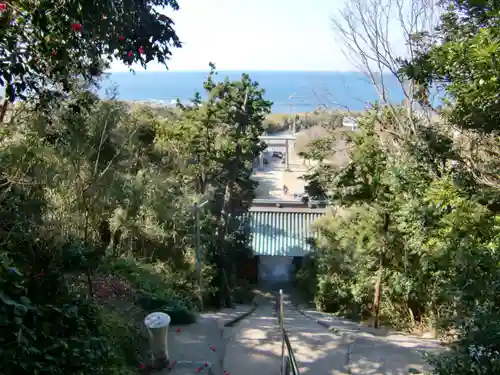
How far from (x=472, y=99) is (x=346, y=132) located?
7257mm

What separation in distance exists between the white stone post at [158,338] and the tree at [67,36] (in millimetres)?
2644

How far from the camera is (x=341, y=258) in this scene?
10.9 m

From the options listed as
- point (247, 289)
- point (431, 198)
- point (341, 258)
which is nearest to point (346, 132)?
point (341, 258)

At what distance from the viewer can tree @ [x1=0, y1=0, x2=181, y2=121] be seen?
259 cm

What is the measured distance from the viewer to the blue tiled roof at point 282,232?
15.6 meters

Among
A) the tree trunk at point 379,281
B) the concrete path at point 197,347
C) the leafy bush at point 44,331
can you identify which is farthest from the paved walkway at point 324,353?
the leafy bush at point 44,331

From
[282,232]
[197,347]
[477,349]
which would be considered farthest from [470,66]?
[282,232]

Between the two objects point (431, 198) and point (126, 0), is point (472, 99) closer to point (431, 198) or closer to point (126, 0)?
point (431, 198)

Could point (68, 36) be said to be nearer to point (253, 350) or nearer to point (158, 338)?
point (158, 338)

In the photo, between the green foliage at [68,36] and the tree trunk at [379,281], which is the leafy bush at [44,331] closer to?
the green foliage at [68,36]

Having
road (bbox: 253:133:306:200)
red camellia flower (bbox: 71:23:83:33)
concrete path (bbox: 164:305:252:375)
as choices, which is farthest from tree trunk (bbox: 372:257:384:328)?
road (bbox: 253:133:306:200)

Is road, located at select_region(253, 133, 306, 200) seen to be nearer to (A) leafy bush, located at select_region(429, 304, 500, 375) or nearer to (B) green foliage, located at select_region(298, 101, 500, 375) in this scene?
(B) green foliage, located at select_region(298, 101, 500, 375)

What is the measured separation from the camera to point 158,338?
4.69 m

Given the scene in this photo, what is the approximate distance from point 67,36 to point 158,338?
10.7ft
